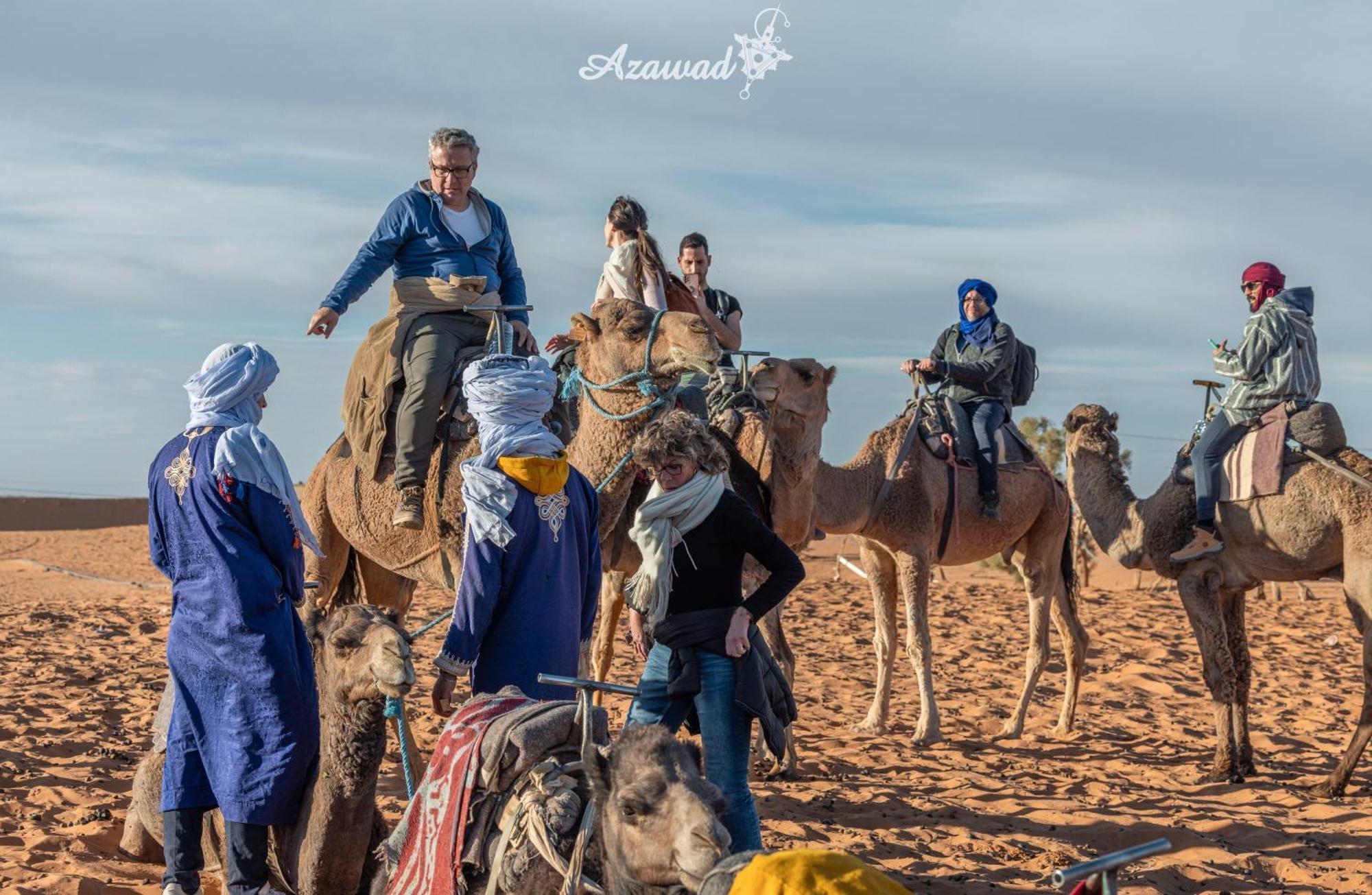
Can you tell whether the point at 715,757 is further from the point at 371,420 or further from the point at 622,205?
the point at 622,205

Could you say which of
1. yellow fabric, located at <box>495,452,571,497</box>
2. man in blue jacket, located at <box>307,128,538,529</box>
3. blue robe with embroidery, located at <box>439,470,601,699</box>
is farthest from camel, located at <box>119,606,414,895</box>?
man in blue jacket, located at <box>307,128,538,529</box>

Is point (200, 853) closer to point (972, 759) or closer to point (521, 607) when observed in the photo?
point (521, 607)

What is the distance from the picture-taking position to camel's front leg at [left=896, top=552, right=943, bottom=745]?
10.1 meters

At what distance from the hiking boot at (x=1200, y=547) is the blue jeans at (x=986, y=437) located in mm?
1763

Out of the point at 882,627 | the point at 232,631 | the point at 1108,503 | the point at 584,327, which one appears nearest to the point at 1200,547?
the point at 1108,503

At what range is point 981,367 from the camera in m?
10.9

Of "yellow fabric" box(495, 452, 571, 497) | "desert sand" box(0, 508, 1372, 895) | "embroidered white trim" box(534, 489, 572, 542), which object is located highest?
"yellow fabric" box(495, 452, 571, 497)

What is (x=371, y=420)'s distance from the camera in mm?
7430

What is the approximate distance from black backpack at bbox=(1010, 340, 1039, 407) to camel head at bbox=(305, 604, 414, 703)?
26.0ft

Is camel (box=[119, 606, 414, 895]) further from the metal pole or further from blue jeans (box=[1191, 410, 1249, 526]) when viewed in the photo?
blue jeans (box=[1191, 410, 1249, 526])

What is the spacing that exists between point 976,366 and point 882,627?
6.97ft

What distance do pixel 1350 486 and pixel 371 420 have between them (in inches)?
242

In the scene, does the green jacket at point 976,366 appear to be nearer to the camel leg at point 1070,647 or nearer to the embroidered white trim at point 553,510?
the camel leg at point 1070,647

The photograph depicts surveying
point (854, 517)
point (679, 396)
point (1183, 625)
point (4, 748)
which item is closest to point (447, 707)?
point (679, 396)
